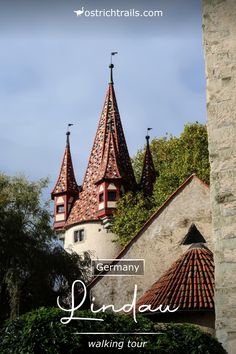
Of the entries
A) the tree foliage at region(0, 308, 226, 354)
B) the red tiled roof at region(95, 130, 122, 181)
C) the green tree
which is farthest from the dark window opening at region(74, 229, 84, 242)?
the tree foliage at region(0, 308, 226, 354)

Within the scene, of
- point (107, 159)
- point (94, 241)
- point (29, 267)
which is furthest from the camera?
point (107, 159)

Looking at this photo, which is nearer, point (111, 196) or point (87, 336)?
point (87, 336)

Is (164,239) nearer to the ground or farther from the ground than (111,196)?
nearer to the ground

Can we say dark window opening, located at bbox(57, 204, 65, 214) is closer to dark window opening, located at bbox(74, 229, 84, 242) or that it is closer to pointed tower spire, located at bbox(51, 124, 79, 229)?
pointed tower spire, located at bbox(51, 124, 79, 229)

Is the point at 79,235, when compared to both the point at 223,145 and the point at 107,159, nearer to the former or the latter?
the point at 107,159

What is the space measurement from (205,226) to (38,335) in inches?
225

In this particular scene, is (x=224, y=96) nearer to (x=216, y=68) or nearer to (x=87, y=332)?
(x=216, y=68)

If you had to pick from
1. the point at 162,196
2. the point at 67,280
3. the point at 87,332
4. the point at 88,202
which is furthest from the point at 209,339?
the point at 88,202

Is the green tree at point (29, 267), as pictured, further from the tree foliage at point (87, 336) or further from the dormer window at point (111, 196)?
the dormer window at point (111, 196)

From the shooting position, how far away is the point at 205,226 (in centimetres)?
1149

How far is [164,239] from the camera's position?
11.7 m

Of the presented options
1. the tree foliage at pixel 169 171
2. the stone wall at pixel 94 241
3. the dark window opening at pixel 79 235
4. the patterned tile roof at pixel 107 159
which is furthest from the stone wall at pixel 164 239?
the dark window opening at pixel 79 235

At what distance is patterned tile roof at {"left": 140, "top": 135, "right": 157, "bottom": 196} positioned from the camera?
32.0m

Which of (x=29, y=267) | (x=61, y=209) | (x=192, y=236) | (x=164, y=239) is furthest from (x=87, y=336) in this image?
(x=61, y=209)
